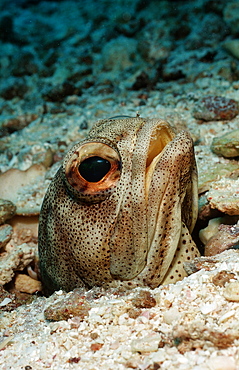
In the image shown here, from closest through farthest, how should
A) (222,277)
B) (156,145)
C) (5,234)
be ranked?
(222,277) < (156,145) < (5,234)

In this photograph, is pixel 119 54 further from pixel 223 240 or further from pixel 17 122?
pixel 223 240

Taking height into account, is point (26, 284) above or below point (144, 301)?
below

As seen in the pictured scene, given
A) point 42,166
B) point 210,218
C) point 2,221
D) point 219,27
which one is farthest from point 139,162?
point 219,27

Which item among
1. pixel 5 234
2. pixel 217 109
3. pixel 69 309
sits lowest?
pixel 5 234

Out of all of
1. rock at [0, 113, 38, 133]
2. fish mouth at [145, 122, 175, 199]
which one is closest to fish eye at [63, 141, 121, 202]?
fish mouth at [145, 122, 175, 199]

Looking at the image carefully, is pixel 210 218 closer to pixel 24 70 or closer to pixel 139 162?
pixel 139 162

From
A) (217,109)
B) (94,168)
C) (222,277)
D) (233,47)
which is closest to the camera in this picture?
(222,277)

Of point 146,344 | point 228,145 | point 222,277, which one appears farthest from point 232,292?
point 228,145

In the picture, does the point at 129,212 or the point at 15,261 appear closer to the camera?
the point at 129,212

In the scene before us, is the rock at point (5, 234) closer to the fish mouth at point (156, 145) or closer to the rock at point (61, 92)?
the fish mouth at point (156, 145)
